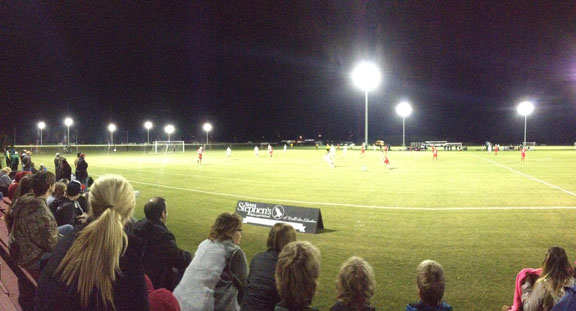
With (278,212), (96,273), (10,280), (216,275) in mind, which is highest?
(96,273)

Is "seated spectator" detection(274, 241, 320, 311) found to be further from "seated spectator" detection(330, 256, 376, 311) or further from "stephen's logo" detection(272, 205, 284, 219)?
"stephen's logo" detection(272, 205, 284, 219)

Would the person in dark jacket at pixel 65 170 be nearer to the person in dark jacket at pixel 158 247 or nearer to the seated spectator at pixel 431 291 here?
the person in dark jacket at pixel 158 247

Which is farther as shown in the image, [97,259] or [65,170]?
[65,170]

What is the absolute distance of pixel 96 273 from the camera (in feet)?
7.77

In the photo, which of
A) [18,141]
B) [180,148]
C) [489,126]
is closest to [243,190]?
[180,148]

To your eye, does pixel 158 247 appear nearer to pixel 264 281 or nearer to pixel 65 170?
pixel 264 281

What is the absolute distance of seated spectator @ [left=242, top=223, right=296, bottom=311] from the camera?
4223mm

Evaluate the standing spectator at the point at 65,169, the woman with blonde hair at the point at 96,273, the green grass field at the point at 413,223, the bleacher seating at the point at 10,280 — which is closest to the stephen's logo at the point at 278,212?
the green grass field at the point at 413,223

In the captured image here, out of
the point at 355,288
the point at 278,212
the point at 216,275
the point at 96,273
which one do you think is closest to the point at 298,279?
the point at 355,288

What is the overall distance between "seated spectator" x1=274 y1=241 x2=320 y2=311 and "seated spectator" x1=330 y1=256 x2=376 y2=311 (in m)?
0.25

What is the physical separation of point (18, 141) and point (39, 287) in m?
104

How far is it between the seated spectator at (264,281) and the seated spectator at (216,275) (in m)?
0.24

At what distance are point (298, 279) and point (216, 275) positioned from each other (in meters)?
1.31

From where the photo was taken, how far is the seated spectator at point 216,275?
443cm
